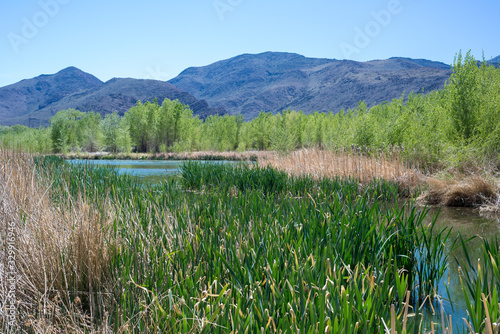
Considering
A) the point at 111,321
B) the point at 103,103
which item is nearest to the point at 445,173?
the point at 111,321

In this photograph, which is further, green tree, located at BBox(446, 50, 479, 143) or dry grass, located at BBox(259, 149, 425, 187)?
green tree, located at BBox(446, 50, 479, 143)

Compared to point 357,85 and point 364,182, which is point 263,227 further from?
point 357,85

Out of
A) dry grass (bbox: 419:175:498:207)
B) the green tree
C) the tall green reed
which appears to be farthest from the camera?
the green tree

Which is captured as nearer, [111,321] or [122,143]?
[111,321]

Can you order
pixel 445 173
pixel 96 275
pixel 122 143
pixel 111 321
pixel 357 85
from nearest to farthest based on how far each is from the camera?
1. pixel 111 321
2. pixel 96 275
3. pixel 445 173
4. pixel 122 143
5. pixel 357 85

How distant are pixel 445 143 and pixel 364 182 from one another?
370 cm

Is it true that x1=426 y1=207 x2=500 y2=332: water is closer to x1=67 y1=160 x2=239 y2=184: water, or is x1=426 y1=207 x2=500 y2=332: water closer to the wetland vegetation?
the wetland vegetation

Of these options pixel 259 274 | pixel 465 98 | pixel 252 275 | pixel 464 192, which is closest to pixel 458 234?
pixel 259 274

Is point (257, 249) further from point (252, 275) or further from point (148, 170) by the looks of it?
point (148, 170)

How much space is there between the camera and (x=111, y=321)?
251cm

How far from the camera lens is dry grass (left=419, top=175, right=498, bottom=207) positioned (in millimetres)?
8789

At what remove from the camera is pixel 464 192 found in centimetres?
908

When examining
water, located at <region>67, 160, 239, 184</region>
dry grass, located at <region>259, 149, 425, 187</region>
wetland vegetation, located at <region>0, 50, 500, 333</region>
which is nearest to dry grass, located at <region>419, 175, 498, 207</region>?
wetland vegetation, located at <region>0, 50, 500, 333</region>

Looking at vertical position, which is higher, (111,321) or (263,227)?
(263,227)
